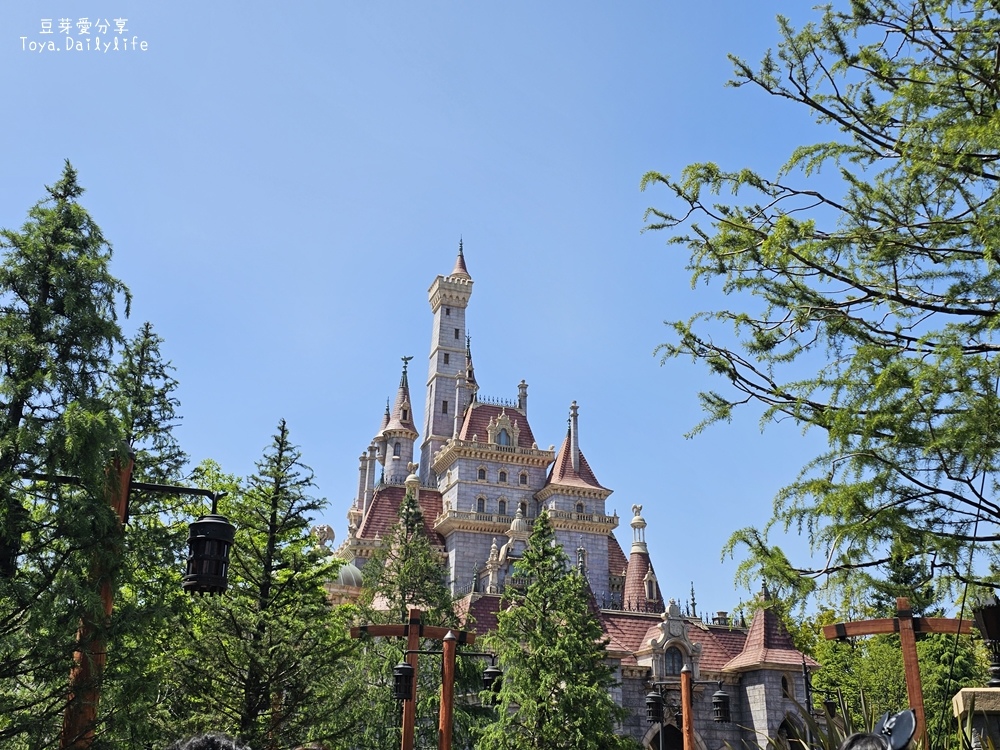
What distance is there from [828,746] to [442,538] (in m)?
46.3

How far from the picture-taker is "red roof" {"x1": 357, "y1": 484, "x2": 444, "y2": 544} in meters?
51.1

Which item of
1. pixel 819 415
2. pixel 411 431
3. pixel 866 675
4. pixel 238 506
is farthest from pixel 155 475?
pixel 411 431

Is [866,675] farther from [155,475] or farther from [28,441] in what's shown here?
[28,441]

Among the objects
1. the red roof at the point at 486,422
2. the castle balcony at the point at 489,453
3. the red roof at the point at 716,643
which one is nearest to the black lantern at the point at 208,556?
the red roof at the point at 716,643

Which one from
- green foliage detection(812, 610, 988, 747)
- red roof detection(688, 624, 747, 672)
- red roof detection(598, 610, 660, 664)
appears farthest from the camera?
red roof detection(688, 624, 747, 672)

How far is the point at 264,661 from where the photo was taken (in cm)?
1625

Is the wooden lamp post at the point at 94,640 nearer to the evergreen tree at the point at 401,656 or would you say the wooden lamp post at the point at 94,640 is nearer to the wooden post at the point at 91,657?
the wooden post at the point at 91,657

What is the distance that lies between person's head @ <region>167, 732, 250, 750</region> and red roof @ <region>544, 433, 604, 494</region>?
164ft

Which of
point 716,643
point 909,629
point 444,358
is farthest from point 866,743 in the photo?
point 444,358

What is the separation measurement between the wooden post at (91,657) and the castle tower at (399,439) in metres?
48.8

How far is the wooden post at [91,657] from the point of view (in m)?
9.74

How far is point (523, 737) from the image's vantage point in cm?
2362

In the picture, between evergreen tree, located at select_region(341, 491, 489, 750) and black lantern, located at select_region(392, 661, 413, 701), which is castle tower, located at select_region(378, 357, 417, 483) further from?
black lantern, located at select_region(392, 661, 413, 701)

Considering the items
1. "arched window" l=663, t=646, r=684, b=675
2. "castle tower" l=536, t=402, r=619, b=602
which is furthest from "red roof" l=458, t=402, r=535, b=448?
"arched window" l=663, t=646, r=684, b=675
